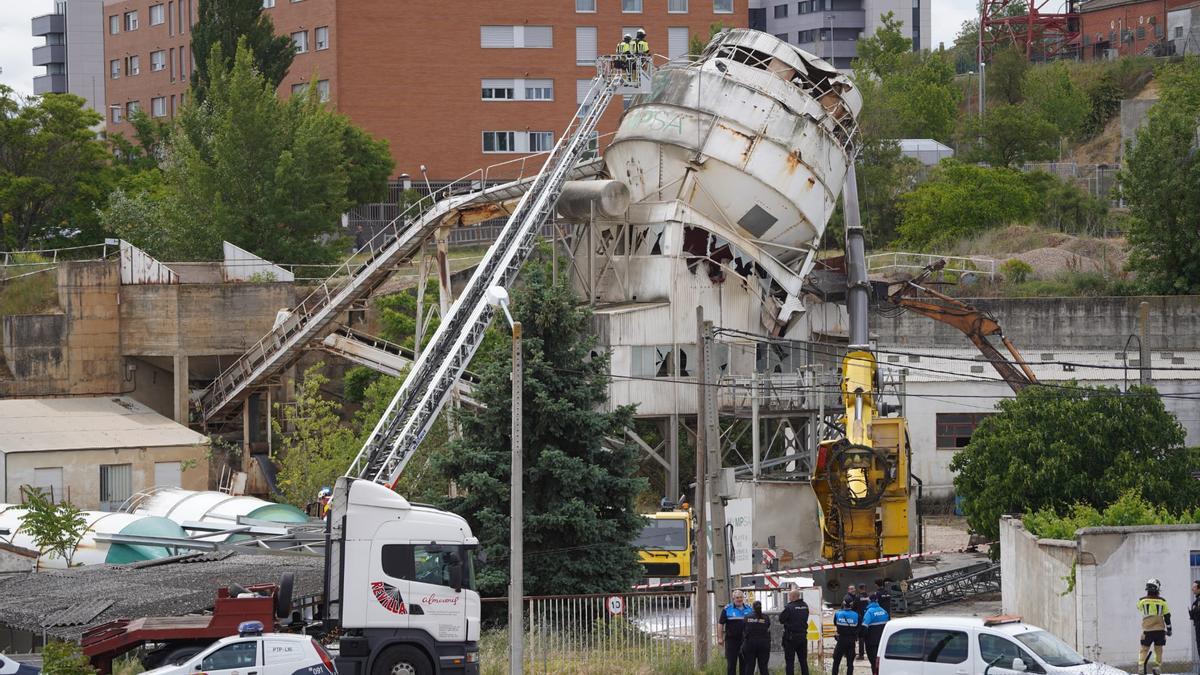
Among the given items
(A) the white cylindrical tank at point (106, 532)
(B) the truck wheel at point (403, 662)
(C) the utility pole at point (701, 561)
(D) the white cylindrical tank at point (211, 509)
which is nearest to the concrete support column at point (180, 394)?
(D) the white cylindrical tank at point (211, 509)

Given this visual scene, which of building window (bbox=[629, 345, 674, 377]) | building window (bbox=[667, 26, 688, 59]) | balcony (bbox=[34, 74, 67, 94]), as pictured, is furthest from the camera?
balcony (bbox=[34, 74, 67, 94])

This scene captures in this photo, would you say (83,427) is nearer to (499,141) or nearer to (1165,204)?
(499,141)

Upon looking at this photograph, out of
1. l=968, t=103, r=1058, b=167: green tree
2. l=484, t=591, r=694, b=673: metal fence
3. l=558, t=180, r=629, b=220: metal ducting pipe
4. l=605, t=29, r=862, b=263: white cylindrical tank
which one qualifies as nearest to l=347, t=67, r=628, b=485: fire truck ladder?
l=558, t=180, r=629, b=220: metal ducting pipe

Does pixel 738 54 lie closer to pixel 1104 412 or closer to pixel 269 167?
pixel 1104 412

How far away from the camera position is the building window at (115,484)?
48.1 meters

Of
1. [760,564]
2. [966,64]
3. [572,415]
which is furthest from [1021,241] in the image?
[966,64]

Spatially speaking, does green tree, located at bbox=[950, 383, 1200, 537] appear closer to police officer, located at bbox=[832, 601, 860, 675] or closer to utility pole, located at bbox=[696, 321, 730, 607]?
police officer, located at bbox=[832, 601, 860, 675]

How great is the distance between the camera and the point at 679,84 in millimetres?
45719

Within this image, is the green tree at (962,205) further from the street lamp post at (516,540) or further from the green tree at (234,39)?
the street lamp post at (516,540)

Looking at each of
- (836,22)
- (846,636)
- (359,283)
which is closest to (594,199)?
(359,283)

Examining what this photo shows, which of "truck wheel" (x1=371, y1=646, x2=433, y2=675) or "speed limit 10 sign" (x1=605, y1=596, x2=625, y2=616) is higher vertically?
"speed limit 10 sign" (x1=605, y1=596, x2=625, y2=616)

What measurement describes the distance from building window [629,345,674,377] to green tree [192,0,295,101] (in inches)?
1254

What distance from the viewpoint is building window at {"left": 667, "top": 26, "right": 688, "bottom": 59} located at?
84188 mm

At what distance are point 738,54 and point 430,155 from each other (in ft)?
114
